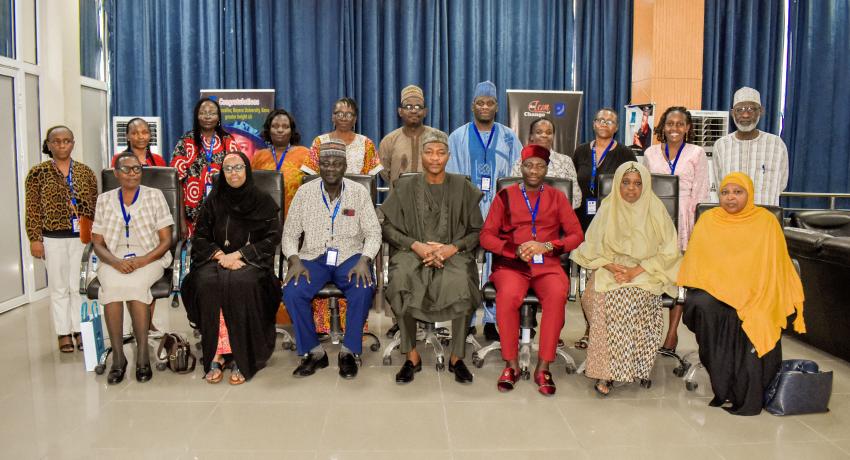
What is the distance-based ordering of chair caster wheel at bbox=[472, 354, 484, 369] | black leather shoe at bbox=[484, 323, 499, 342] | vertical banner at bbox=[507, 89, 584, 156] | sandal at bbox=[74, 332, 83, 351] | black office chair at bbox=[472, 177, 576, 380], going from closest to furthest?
black office chair at bbox=[472, 177, 576, 380] < chair caster wheel at bbox=[472, 354, 484, 369] < sandal at bbox=[74, 332, 83, 351] < black leather shoe at bbox=[484, 323, 499, 342] < vertical banner at bbox=[507, 89, 584, 156]

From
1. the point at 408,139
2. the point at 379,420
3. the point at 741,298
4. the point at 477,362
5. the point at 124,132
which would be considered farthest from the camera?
the point at 124,132

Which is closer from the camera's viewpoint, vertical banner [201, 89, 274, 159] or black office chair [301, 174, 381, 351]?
black office chair [301, 174, 381, 351]

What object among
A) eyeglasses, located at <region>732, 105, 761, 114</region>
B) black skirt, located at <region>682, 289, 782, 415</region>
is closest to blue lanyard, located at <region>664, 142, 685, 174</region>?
eyeglasses, located at <region>732, 105, 761, 114</region>

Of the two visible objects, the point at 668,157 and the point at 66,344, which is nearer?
the point at 66,344

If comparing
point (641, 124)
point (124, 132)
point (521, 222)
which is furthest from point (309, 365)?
point (641, 124)

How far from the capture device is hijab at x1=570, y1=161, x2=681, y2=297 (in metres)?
3.06

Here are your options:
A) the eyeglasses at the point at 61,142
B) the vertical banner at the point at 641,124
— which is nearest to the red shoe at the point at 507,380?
the eyeglasses at the point at 61,142

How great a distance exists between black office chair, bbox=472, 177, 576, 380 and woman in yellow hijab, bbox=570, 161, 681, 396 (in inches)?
11.1

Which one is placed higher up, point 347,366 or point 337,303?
point 337,303

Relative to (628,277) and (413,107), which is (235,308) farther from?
(628,277)

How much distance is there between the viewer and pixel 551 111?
21.9ft

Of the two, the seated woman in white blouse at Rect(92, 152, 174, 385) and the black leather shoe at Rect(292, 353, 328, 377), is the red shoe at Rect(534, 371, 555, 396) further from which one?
the seated woman in white blouse at Rect(92, 152, 174, 385)

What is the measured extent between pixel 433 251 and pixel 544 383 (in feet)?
2.94

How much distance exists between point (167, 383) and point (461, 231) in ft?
5.83
